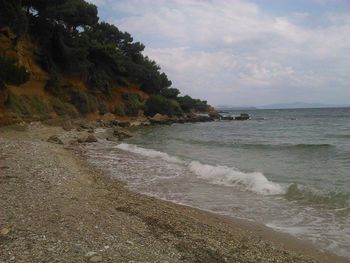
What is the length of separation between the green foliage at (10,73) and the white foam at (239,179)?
15526 millimetres

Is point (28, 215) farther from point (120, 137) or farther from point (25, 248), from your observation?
point (120, 137)

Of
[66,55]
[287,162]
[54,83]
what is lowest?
[287,162]

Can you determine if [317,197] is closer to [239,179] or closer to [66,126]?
[239,179]

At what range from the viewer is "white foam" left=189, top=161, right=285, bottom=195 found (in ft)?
42.1

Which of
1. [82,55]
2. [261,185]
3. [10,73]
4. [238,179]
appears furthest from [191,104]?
[261,185]

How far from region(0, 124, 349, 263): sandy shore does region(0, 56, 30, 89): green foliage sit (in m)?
17.3

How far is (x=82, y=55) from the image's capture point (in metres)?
47.0

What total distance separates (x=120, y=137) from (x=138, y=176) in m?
16.8

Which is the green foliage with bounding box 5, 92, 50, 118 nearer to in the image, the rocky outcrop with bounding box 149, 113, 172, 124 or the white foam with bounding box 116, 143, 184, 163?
the white foam with bounding box 116, 143, 184, 163

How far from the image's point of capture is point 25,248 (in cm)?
568

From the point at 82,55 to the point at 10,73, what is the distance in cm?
2060

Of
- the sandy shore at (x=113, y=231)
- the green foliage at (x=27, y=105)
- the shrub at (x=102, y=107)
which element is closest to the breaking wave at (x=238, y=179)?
the sandy shore at (x=113, y=231)

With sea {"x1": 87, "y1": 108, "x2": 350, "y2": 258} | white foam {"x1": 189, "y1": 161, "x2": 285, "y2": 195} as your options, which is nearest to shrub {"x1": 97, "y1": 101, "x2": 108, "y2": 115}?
sea {"x1": 87, "y1": 108, "x2": 350, "y2": 258}

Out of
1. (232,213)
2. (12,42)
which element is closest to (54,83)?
(12,42)
